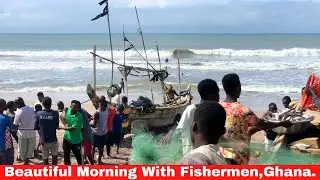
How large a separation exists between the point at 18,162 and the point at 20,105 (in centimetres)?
127

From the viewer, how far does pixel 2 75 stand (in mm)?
31594

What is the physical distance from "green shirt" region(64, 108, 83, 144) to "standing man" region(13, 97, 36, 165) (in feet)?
3.19

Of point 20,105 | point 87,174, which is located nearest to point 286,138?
point 87,174

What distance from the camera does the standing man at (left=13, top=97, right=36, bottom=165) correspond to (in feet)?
28.4

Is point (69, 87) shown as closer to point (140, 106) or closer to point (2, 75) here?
point (2, 75)

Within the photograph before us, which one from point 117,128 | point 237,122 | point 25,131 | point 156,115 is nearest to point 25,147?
point 25,131

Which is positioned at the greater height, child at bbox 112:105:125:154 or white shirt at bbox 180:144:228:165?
white shirt at bbox 180:144:228:165

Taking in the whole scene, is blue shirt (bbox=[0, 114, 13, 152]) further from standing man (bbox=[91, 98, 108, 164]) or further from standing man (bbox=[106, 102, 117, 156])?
standing man (bbox=[106, 102, 117, 156])

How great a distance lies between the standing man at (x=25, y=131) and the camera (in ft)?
28.4

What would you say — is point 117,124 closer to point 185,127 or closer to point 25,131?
point 25,131

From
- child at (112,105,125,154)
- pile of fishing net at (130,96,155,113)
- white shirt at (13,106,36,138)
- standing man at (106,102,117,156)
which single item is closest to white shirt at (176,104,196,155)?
white shirt at (13,106,36,138)

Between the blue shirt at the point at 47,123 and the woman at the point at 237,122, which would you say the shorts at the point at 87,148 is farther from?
the woman at the point at 237,122

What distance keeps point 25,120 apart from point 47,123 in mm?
949

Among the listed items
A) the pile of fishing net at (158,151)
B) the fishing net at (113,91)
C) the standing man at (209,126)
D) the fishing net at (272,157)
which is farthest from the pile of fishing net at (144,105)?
the standing man at (209,126)
